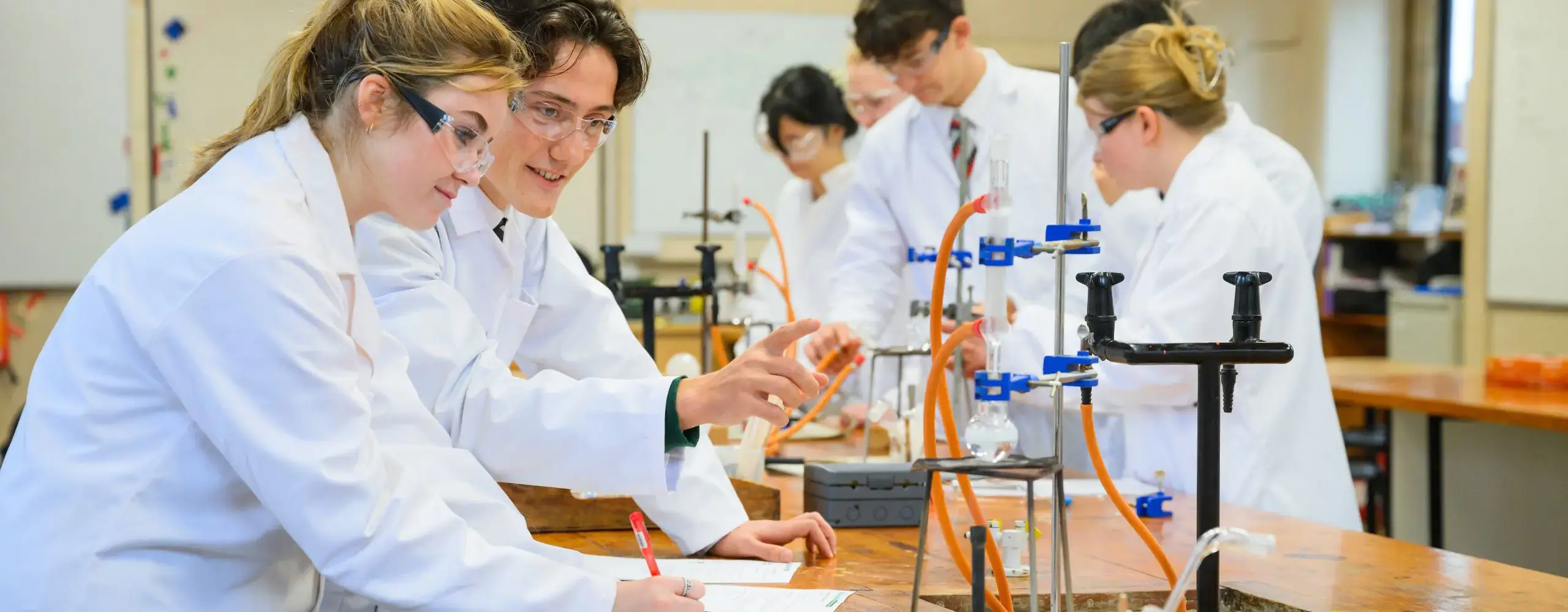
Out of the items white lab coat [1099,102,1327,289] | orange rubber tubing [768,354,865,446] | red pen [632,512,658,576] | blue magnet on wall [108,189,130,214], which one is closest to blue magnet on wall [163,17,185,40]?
blue magnet on wall [108,189,130,214]

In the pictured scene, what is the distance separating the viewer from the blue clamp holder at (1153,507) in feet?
6.56

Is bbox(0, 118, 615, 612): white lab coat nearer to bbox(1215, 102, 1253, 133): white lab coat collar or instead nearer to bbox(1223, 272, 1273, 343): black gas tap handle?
bbox(1223, 272, 1273, 343): black gas tap handle

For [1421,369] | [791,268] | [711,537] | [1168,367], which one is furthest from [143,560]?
[1421,369]

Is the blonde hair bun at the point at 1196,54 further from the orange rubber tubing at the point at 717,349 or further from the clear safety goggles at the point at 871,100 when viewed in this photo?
the clear safety goggles at the point at 871,100

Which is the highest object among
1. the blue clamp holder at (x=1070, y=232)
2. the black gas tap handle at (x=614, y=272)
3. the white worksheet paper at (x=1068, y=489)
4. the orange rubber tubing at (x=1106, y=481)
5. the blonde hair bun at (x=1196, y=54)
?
the blonde hair bun at (x=1196, y=54)

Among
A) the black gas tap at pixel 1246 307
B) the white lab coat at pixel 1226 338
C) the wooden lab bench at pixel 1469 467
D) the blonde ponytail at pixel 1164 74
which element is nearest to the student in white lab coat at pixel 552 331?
the black gas tap at pixel 1246 307

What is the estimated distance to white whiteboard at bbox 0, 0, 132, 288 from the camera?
5.45 meters

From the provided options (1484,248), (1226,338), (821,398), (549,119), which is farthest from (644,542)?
(1484,248)

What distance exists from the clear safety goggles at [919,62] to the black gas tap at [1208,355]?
1.80 m

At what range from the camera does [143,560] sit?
111cm

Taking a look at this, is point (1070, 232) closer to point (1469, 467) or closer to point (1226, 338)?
point (1226, 338)

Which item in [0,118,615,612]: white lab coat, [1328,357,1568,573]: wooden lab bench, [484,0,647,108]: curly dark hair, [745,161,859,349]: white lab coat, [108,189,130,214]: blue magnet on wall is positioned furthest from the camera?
[108,189,130,214]: blue magnet on wall

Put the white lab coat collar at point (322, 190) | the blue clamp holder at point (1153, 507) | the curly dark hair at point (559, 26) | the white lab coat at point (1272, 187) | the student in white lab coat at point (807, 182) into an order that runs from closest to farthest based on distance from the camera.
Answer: the white lab coat collar at point (322, 190)
the curly dark hair at point (559, 26)
the blue clamp holder at point (1153, 507)
the white lab coat at point (1272, 187)
the student in white lab coat at point (807, 182)

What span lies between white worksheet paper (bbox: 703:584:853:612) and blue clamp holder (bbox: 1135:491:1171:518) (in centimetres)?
69
